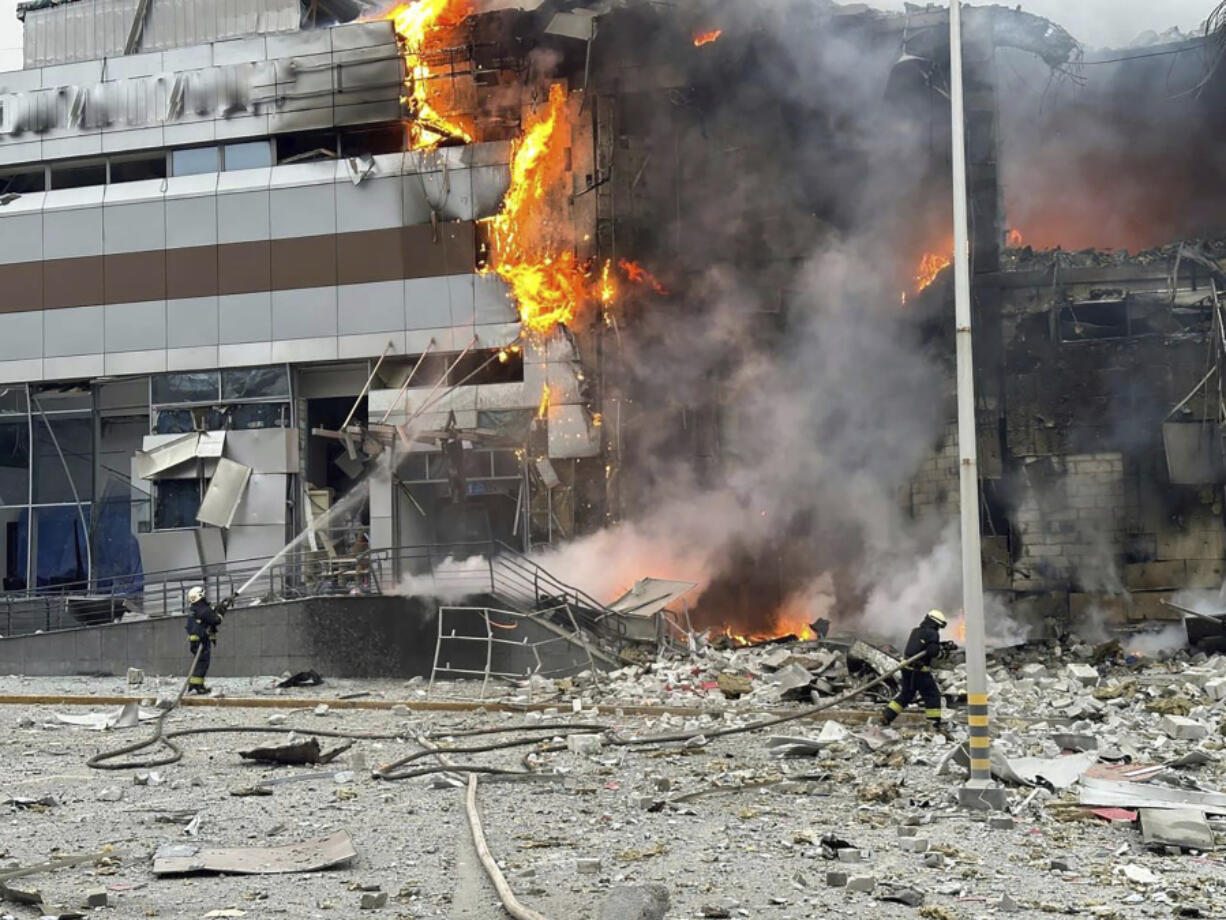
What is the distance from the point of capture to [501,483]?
1128 inches

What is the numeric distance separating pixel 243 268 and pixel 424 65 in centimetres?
614

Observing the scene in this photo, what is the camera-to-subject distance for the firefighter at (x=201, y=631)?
19891 millimetres

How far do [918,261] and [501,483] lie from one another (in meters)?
9.95

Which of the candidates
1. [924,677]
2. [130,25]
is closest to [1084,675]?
[924,677]

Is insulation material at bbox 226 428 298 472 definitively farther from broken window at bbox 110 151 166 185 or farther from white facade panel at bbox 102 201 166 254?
broken window at bbox 110 151 166 185

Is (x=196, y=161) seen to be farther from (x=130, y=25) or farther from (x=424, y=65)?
(x=424, y=65)

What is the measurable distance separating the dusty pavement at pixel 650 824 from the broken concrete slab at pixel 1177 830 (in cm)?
9

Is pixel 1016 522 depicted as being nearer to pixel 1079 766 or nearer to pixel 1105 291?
pixel 1105 291

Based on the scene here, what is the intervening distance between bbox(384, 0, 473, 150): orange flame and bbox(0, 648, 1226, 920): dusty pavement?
1619cm

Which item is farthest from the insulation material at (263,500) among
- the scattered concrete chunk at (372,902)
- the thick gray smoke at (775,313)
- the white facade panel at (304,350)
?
the scattered concrete chunk at (372,902)

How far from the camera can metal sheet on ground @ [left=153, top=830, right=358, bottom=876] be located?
27.7ft

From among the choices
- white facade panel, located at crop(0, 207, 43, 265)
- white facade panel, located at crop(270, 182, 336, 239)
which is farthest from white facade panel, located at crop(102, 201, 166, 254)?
white facade panel, located at crop(270, 182, 336, 239)

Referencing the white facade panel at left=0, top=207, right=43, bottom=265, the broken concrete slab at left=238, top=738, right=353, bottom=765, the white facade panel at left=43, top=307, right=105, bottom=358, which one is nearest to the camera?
the broken concrete slab at left=238, top=738, right=353, bottom=765

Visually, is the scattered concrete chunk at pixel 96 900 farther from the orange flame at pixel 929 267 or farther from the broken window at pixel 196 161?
the broken window at pixel 196 161
